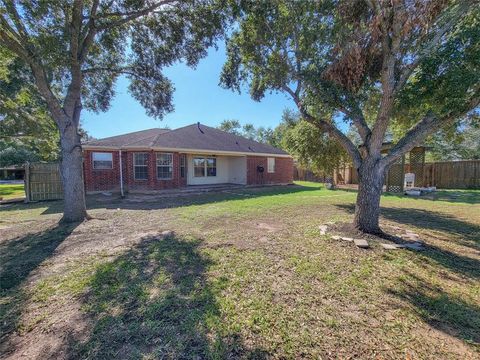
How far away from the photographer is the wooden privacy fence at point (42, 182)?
35.7ft

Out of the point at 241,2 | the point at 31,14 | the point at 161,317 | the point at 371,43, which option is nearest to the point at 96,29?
the point at 31,14

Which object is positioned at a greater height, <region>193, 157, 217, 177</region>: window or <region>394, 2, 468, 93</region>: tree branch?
<region>394, 2, 468, 93</region>: tree branch

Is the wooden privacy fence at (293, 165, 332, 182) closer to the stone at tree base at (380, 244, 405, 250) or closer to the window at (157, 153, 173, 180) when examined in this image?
the window at (157, 153, 173, 180)

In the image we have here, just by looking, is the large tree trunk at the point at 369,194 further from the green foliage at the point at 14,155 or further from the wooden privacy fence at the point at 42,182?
the green foliage at the point at 14,155

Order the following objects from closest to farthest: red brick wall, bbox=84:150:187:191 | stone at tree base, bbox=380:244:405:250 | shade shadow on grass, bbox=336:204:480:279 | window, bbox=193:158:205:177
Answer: shade shadow on grass, bbox=336:204:480:279 → stone at tree base, bbox=380:244:405:250 → red brick wall, bbox=84:150:187:191 → window, bbox=193:158:205:177

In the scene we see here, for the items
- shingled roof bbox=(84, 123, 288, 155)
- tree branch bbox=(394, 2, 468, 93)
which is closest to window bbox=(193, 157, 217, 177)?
shingled roof bbox=(84, 123, 288, 155)

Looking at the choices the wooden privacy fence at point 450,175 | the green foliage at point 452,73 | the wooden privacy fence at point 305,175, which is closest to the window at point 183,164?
the green foliage at point 452,73

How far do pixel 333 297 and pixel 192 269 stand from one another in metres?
2.15

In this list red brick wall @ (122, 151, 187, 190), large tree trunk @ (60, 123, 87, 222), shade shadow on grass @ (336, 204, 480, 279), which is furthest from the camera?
red brick wall @ (122, 151, 187, 190)

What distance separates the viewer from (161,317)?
2.67m

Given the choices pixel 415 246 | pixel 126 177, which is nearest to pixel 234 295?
pixel 415 246

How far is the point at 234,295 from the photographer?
3109 mm

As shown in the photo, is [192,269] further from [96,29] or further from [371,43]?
[96,29]

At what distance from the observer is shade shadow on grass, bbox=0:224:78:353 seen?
2.81 meters
